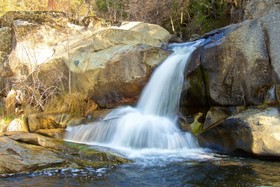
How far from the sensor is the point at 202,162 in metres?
6.64

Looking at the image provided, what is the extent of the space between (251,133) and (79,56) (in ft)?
21.6

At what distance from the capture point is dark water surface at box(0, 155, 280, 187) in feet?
17.8

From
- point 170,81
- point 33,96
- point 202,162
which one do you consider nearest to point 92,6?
point 33,96

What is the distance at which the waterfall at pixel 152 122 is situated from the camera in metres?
8.11

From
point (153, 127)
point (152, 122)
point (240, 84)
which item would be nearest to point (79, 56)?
point (152, 122)

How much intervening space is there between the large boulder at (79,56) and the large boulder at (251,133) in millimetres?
3522

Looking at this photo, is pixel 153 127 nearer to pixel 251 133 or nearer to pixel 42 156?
pixel 251 133

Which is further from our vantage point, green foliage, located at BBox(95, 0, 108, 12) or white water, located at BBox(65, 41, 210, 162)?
green foliage, located at BBox(95, 0, 108, 12)

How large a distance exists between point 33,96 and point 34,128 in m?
1.38

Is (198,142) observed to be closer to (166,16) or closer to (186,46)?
(186,46)

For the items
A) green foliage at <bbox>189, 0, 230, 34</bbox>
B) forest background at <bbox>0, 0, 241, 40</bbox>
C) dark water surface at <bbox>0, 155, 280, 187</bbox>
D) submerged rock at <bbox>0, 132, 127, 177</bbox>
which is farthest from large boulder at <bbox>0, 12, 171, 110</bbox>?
dark water surface at <bbox>0, 155, 280, 187</bbox>

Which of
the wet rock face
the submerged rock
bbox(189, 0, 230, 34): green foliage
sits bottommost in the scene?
the submerged rock

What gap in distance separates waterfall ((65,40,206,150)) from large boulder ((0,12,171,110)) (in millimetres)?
531

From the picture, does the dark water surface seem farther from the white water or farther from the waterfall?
the waterfall
